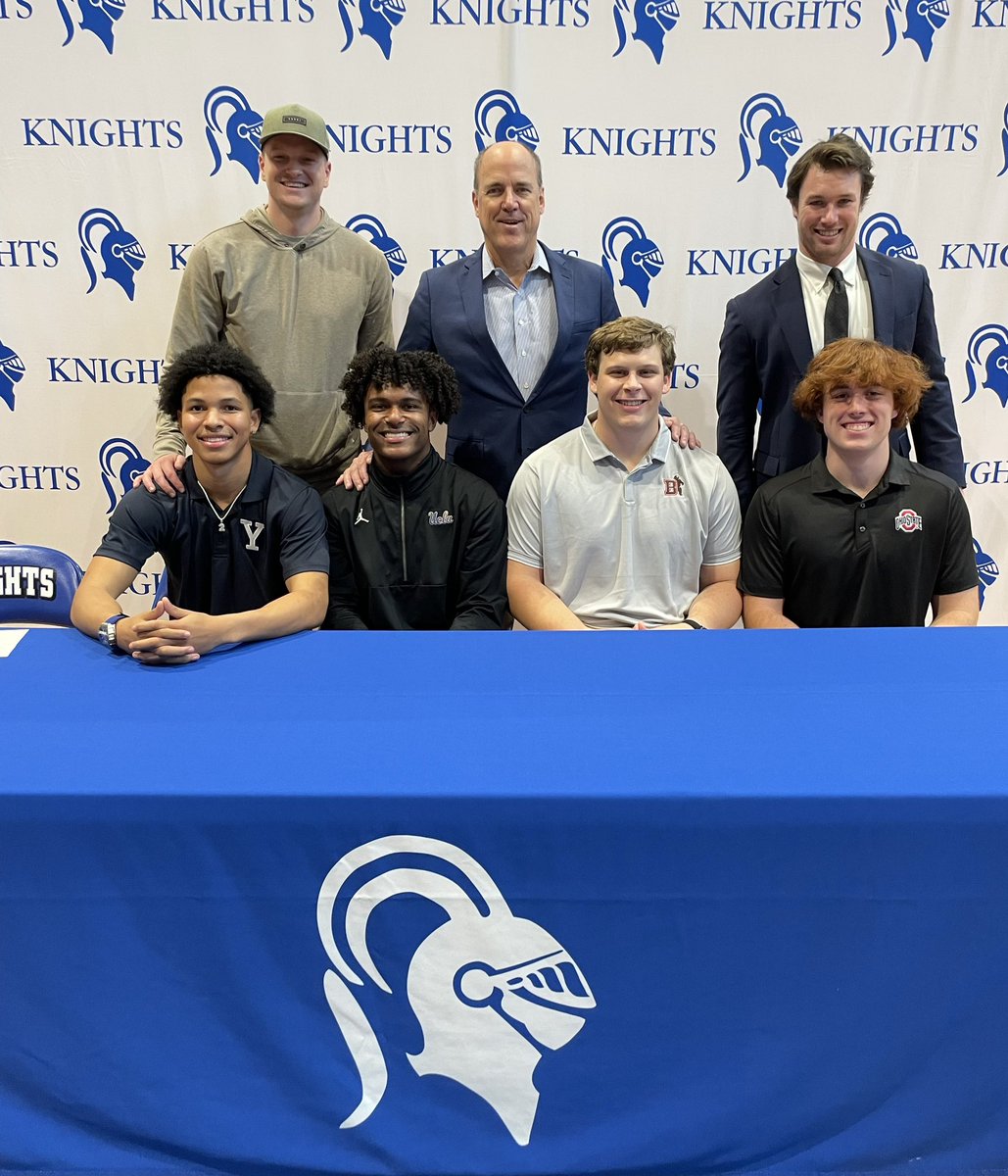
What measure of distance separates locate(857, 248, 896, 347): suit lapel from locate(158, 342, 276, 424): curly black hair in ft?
5.56

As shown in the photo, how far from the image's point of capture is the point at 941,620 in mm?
2295

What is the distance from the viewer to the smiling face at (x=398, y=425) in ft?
7.93

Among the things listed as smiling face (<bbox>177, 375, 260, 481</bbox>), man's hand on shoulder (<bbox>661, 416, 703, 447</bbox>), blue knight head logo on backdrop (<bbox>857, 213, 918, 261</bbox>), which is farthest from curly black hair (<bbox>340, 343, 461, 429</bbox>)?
blue knight head logo on backdrop (<bbox>857, 213, 918, 261</bbox>)

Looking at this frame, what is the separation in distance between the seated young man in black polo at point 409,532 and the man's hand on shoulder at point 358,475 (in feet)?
0.06

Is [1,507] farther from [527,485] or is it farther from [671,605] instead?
[671,605]

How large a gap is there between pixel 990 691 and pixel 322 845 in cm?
108

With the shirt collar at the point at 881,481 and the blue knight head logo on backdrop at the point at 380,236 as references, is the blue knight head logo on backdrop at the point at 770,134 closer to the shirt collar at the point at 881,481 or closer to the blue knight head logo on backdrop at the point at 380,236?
the blue knight head logo on backdrop at the point at 380,236

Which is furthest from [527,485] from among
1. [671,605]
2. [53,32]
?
[53,32]

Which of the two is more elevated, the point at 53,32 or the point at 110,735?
the point at 53,32

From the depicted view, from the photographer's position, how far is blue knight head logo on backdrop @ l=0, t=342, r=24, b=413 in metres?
3.49

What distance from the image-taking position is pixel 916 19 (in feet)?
10.3

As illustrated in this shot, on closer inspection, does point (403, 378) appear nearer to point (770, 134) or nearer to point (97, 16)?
point (770, 134)

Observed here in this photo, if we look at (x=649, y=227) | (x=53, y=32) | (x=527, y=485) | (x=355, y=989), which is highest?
(x=53, y=32)

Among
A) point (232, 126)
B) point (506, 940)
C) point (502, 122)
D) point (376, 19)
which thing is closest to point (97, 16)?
point (232, 126)
